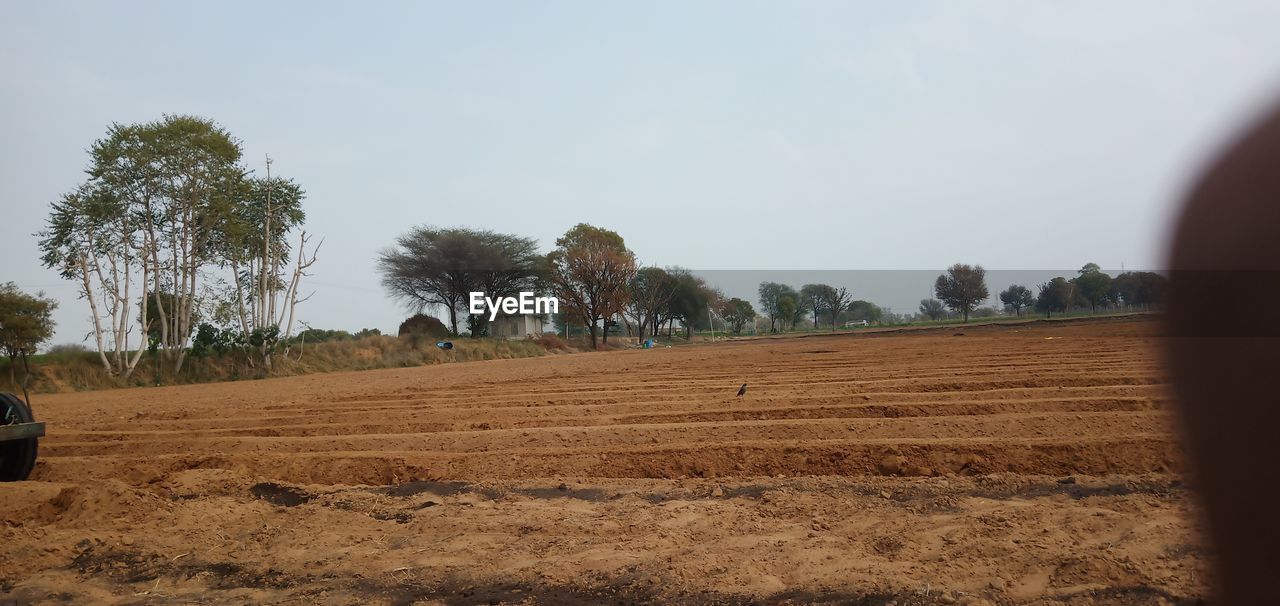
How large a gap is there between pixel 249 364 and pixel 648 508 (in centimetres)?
2364

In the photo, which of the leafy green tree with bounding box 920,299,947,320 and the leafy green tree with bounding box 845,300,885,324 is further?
the leafy green tree with bounding box 845,300,885,324

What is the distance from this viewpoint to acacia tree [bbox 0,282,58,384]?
20172 millimetres

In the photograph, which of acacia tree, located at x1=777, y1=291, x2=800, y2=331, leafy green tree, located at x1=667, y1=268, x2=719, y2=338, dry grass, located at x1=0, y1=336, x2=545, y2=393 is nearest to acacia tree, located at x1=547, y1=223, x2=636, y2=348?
dry grass, located at x1=0, y1=336, x2=545, y2=393

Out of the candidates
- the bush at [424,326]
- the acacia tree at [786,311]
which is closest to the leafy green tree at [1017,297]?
the acacia tree at [786,311]

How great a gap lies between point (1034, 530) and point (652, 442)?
3475 mm

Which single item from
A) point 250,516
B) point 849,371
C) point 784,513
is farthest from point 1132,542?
point 849,371

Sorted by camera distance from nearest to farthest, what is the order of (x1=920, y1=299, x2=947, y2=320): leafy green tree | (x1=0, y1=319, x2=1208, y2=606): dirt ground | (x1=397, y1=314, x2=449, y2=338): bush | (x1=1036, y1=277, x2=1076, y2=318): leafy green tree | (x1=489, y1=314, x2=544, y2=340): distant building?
(x1=0, y1=319, x2=1208, y2=606): dirt ground, (x1=397, y1=314, x2=449, y2=338): bush, (x1=489, y1=314, x2=544, y2=340): distant building, (x1=1036, y1=277, x2=1076, y2=318): leafy green tree, (x1=920, y1=299, x2=947, y2=320): leafy green tree

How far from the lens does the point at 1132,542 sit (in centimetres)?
354

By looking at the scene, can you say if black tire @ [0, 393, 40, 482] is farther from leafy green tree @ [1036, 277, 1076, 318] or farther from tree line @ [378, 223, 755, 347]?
leafy green tree @ [1036, 277, 1076, 318]

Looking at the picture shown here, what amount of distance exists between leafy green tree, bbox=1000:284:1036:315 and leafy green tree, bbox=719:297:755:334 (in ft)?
87.4

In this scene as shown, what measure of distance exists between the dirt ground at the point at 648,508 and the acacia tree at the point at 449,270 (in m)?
40.2

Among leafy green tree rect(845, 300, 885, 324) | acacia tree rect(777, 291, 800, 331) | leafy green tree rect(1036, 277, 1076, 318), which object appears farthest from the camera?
leafy green tree rect(845, 300, 885, 324)

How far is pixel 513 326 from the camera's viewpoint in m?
51.3

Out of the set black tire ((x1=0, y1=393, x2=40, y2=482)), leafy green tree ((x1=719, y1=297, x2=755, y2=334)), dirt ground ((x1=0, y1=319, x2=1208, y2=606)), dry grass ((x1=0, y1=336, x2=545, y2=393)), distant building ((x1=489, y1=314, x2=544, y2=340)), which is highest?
leafy green tree ((x1=719, y1=297, x2=755, y2=334))
